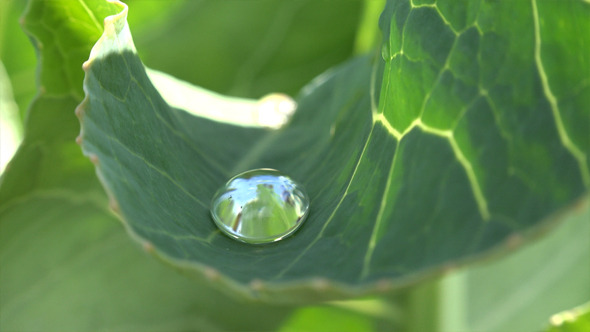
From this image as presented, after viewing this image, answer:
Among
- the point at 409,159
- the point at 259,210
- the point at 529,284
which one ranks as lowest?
the point at 529,284

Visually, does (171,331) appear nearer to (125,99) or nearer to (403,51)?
(125,99)

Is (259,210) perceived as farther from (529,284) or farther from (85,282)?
(529,284)

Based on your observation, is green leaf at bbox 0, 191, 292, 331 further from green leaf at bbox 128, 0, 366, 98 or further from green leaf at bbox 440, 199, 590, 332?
green leaf at bbox 128, 0, 366, 98

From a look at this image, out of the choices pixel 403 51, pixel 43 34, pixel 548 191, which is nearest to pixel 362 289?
pixel 548 191

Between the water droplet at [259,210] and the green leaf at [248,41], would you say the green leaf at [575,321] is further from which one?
the green leaf at [248,41]

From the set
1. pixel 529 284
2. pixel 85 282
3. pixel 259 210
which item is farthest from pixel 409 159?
pixel 529 284

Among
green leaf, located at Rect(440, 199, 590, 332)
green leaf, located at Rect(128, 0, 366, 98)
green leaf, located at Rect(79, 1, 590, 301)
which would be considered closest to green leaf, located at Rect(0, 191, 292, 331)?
green leaf, located at Rect(79, 1, 590, 301)
